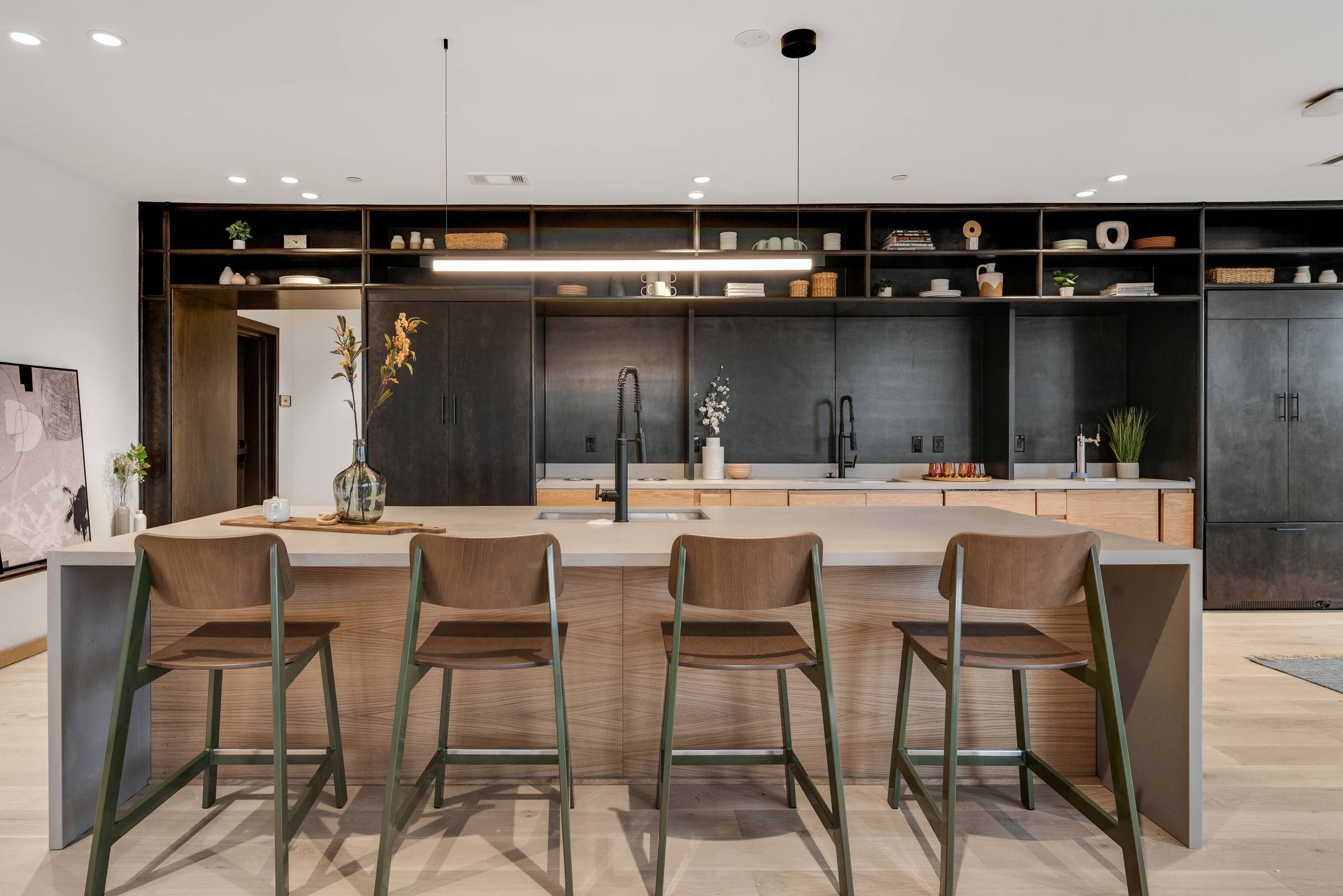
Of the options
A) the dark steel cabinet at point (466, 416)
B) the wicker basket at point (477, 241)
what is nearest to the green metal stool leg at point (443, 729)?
the dark steel cabinet at point (466, 416)

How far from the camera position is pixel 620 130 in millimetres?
3551

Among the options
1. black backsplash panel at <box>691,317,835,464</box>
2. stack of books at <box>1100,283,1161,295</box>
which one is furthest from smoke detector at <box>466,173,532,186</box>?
stack of books at <box>1100,283,1161,295</box>

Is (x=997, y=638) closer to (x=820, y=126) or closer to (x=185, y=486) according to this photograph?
(x=820, y=126)

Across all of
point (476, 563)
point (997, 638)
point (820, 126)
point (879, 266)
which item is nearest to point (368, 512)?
point (476, 563)

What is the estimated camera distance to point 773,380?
208 inches

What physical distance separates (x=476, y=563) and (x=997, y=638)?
4.90 ft

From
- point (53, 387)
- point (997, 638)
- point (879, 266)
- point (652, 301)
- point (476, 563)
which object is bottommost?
point (997, 638)

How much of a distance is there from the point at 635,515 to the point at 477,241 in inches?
104

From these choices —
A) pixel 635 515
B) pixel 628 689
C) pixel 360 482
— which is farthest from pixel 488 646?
pixel 635 515

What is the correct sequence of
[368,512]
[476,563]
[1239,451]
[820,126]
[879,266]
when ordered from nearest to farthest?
1. [476,563]
2. [368,512]
3. [820,126]
4. [1239,451]
5. [879,266]

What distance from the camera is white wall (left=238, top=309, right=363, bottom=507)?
23.6 ft

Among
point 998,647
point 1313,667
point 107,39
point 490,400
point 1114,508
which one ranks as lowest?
point 1313,667

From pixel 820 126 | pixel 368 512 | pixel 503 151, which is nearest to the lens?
pixel 368 512

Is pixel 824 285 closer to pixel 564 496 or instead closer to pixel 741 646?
pixel 564 496
